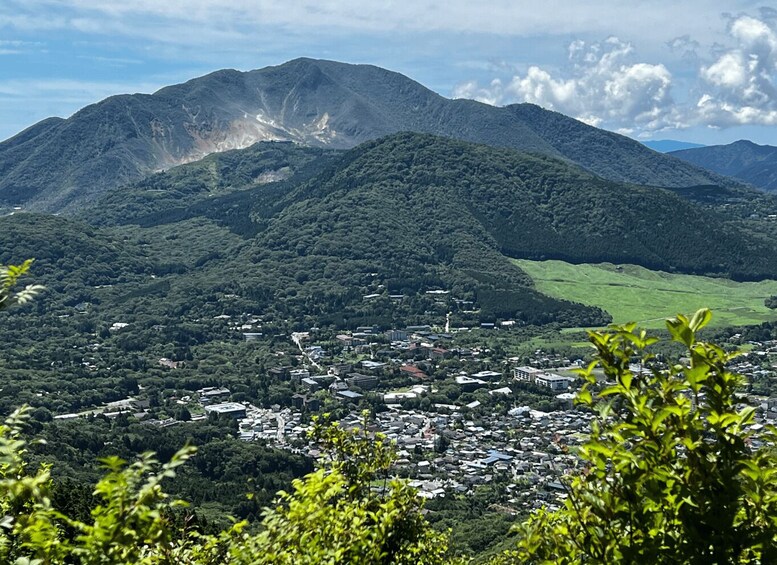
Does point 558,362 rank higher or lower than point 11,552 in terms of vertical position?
lower

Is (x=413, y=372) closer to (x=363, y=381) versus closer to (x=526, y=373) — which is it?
(x=363, y=381)

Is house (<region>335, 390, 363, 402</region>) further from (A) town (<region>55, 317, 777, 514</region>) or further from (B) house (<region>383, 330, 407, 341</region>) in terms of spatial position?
(B) house (<region>383, 330, 407, 341</region>)

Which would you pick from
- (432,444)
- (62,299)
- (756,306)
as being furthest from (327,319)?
(756,306)

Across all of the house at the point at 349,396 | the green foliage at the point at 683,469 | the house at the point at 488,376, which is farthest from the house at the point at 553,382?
the green foliage at the point at 683,469

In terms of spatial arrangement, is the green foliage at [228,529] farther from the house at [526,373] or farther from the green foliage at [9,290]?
the house at [526,373]

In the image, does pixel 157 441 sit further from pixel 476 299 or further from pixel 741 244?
pixel 741 244

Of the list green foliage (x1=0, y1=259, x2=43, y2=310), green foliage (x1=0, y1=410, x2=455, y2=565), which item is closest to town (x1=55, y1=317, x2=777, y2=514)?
green foliage (x1=0, y1=410, x2=455, y2=565)
